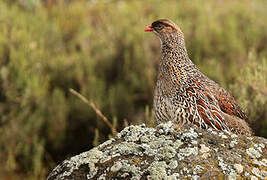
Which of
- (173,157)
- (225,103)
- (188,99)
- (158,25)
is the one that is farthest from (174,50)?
(173,157)

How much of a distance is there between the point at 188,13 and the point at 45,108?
4348 mm

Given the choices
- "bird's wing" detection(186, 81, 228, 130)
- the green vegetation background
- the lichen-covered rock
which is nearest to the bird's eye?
"bird's wing" detection(186, 81, 228, 130)

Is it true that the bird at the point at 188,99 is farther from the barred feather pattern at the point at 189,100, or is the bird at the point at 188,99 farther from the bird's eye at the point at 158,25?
the bird's eye at the point at 158,25

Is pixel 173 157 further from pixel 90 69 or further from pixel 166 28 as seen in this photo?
pixel 90 69

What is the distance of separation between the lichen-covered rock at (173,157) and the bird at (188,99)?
642 mm

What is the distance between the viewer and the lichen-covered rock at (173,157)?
6.91ft

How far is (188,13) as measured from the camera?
842cm

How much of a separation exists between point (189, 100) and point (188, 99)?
1 centimetres

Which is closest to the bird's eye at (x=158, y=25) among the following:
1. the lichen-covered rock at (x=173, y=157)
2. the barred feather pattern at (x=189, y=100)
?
the barred feather pattern at (x=189, y=100)

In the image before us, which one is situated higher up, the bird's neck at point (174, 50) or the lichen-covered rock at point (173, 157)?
the bird's neck at point (174, 50)

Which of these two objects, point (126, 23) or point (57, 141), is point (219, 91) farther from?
point (126, 23)

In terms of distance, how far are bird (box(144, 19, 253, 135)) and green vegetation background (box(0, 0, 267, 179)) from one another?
671 mm

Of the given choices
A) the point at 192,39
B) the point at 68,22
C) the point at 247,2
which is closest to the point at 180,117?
the point at 192,39

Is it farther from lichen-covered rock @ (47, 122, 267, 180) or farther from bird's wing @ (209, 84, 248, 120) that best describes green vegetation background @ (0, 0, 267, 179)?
lichen-covered rock @ (47, 122, 267, 180)
